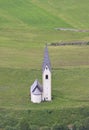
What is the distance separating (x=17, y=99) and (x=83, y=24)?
190 feet

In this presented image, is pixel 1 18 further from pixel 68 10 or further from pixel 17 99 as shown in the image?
pixel 17 99

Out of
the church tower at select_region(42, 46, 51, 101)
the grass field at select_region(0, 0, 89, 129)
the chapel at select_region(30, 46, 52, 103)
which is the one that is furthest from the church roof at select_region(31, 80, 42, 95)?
the grass field at select_region(0, 0, 89, 129)

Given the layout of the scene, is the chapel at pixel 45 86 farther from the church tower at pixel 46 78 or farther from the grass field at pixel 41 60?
the grass field at pixel 41 60

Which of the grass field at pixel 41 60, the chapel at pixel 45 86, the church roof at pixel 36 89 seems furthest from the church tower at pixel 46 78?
the grass field at pixel 41 60

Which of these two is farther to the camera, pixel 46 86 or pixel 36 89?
pixel 46 86

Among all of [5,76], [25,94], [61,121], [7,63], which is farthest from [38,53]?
[61,121]

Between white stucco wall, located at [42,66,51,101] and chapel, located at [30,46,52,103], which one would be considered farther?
white stucco wall, located at [42,66,51,101]

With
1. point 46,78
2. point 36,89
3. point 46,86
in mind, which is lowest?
point 36,89

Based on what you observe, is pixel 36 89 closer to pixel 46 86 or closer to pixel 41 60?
pixel 46 86

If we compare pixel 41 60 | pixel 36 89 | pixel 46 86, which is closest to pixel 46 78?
pixel 46 86

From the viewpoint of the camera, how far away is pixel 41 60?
285 feet

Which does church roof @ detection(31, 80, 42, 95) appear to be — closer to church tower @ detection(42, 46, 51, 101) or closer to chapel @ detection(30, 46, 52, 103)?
chapel @ detection(30, 46, 52, 103)

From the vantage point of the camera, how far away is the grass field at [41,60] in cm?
6384

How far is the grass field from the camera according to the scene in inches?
2514
